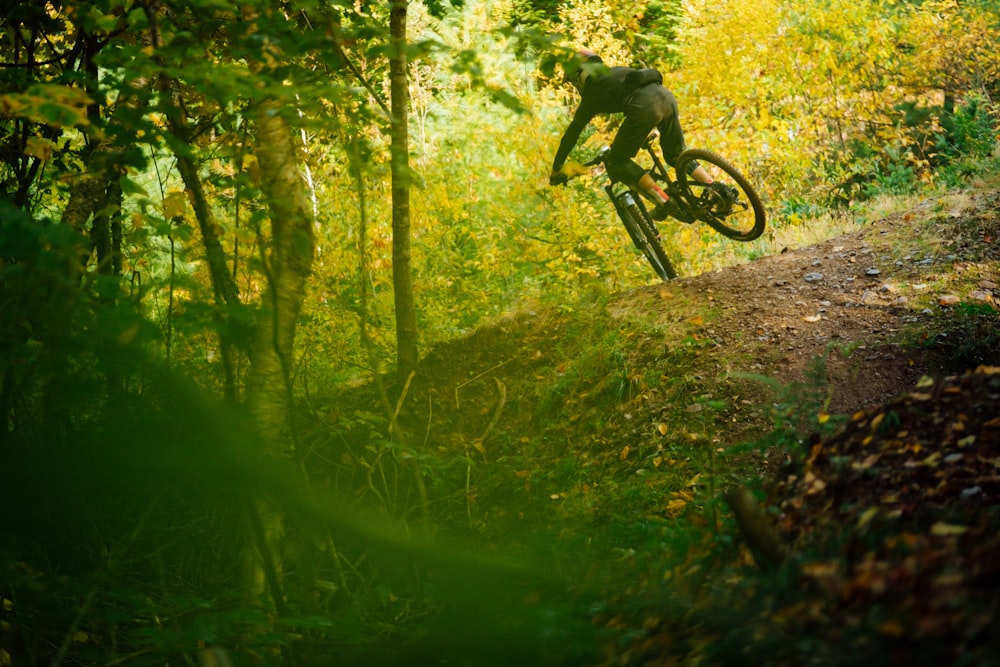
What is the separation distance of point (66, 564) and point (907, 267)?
19.3 ft

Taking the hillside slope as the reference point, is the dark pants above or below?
above

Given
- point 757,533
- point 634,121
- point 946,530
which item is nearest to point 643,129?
point 634,121

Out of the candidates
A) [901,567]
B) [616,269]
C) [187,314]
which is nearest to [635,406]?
[616,269]

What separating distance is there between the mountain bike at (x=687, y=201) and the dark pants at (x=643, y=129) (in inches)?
4.7

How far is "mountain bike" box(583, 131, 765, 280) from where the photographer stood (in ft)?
20.4

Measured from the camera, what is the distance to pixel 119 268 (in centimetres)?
523

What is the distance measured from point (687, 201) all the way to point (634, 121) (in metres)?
0.79

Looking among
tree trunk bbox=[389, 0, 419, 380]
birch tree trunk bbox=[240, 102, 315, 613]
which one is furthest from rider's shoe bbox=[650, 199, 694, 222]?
birch tree trunk bbox=[240, 102, 315, 613]

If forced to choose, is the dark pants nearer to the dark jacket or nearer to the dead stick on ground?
the dark jacket

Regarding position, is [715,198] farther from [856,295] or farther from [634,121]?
[856,295]

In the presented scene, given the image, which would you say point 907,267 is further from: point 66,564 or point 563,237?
point 66,564

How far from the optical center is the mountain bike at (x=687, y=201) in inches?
245

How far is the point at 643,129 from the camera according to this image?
20.5 ft

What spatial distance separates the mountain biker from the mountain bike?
66 millimetres
